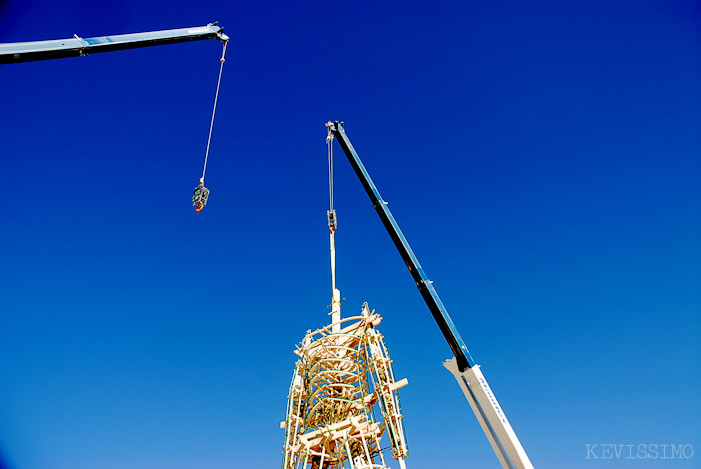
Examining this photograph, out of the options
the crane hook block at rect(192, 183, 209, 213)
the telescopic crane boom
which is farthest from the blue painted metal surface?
the crane hook block at rect(192, 183, 209, 213)

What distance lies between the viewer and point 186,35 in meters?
20.8

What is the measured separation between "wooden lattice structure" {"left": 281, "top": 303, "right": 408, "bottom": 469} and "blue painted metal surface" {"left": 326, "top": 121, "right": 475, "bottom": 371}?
501 cm

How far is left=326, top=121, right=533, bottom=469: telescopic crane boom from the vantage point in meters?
19.1

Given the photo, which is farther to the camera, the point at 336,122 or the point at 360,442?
the point at 336,122

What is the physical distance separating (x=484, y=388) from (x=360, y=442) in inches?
403

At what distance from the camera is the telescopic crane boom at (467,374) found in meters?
19.1

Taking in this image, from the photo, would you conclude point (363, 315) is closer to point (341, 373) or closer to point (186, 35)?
point (341, 373)

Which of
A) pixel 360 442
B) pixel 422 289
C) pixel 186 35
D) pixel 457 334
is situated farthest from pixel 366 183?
pixel 360 442

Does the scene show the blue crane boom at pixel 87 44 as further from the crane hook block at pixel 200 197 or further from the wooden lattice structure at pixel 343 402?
the wooden lattice structure at pixel 343 402

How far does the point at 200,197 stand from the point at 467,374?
15698mm

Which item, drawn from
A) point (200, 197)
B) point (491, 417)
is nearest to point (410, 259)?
point (491, 417)

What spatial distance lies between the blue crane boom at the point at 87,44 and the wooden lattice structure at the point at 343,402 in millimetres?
18999

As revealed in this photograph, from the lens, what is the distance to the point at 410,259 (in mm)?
25984

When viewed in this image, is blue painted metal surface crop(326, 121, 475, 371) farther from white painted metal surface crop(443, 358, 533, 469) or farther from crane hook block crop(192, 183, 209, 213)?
crane hook block crop(192, 183, 209, 213)
